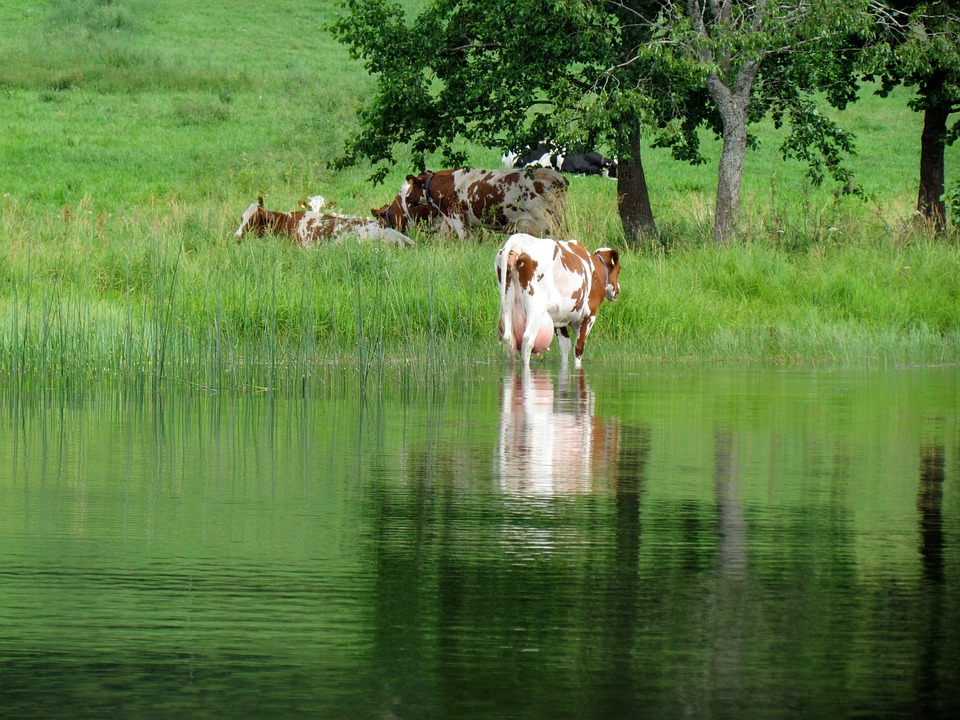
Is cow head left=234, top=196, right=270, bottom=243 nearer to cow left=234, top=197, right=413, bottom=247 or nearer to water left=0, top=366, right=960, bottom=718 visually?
cow left=234, top=197, right=413, bottom=247

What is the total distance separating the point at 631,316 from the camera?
16.5m

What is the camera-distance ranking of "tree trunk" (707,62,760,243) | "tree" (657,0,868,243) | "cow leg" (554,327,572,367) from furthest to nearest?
"tree trunk" (707,62,760,243) < "tree" (657,0,868,243) < "cow leg" (554,327,572,367)

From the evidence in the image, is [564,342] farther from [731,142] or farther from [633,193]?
[633,193]

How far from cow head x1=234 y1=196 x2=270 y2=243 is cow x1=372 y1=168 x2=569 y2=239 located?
1798 millimetres

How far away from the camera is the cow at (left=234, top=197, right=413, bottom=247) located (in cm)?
2073

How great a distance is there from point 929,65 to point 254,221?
9.38m

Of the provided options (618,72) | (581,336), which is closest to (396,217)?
(618,72)

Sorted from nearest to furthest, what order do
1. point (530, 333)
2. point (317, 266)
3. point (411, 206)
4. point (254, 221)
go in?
1. point (530, 333)
2. point (317, 266)
3. point (254, 221)
4. point (411, 206)

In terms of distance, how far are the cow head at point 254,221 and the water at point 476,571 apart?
1261 cm

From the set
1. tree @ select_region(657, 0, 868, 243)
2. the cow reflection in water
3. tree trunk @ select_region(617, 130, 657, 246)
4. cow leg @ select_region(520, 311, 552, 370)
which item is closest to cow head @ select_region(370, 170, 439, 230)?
tree trunk @ select_region(617, 130, 657, 246)

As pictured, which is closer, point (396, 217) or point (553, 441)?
point (553, 441)

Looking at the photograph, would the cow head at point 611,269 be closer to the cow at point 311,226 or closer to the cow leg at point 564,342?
the cow leg at point 564,342

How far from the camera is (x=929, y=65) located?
67.9ft

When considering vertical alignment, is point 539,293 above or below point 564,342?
above
